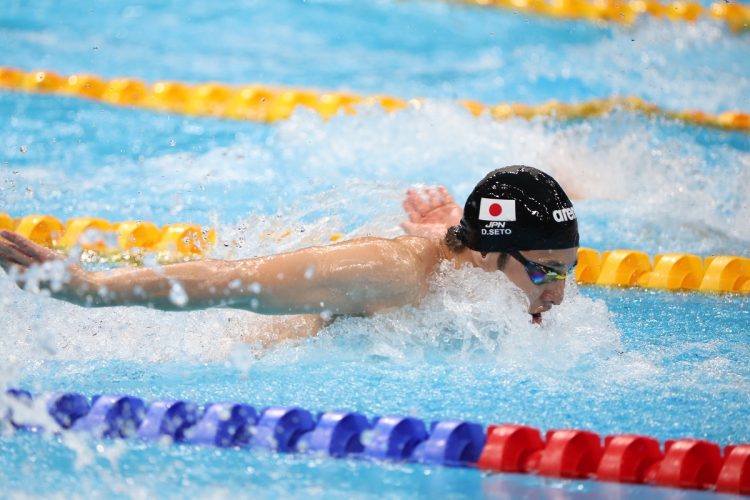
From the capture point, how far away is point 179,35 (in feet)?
35.8

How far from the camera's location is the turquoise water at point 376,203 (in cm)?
288

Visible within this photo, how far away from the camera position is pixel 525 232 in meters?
3.14

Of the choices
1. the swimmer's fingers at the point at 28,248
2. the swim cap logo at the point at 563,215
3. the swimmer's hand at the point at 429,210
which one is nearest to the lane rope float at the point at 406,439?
the swimmer's fingers at the point at 28,248

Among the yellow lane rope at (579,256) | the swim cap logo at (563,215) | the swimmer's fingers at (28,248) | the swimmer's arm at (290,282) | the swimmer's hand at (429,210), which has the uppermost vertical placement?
the swim cap logo at (563,215)

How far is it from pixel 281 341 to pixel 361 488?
1.12m

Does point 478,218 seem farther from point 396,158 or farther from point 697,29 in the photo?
point 697,29

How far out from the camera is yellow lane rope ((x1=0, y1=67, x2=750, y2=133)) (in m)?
8.44

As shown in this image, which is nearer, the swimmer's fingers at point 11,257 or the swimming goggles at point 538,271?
the swimmer's fingers at point 11,257

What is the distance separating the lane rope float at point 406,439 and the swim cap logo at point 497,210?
705 millimetres

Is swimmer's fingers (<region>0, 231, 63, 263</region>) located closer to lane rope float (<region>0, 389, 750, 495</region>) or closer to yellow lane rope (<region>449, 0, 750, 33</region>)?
lane rope float (<region>0, 389, 750, 495</region>)

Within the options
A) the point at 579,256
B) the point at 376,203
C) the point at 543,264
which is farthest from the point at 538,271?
the point at 376,203

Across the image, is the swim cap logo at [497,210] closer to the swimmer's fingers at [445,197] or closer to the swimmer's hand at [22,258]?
the swimmer's fingers at [445,197]

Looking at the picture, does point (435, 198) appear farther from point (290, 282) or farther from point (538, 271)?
point (290, 282)

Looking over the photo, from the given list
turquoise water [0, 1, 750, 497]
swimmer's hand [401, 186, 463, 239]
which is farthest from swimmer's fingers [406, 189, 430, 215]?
turquoise water [0, 1, 750, 497]
